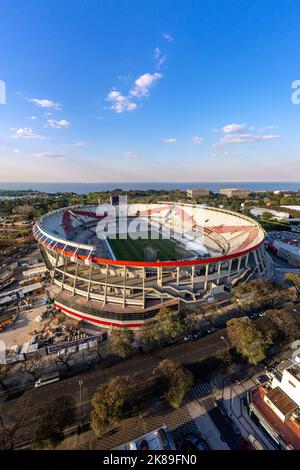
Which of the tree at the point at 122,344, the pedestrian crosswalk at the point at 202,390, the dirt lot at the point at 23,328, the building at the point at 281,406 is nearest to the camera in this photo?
the building at the point at 281,406

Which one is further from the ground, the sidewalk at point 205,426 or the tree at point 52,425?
the tree at point 52,425

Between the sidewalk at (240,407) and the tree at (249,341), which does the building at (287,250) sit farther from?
the sidewalk at (240,407)

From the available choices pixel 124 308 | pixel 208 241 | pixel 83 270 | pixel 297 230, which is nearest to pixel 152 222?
pixel 208 241

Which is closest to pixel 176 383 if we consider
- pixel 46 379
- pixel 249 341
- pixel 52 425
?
pixel 249 341

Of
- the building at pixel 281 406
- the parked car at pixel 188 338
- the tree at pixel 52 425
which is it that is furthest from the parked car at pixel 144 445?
the parked car at pixel 188 338

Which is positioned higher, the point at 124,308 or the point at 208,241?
the point at 208,241

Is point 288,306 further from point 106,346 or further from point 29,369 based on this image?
point 29,369
